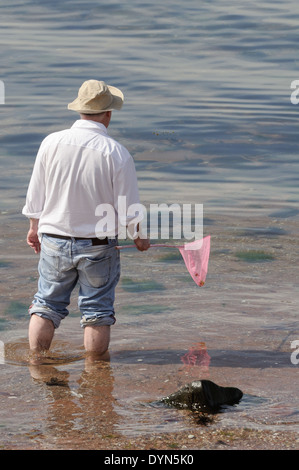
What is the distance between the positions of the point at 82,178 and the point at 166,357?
153cm

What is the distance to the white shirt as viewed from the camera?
5.31 m

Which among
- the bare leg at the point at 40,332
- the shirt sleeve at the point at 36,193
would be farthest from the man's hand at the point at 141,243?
the bare leg at the point at 40,332

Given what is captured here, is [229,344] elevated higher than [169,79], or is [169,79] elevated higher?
[169,79]

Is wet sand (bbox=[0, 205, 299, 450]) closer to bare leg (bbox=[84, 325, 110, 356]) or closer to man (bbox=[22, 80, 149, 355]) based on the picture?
bare leg (bbox=[84, 325, 110, 356])

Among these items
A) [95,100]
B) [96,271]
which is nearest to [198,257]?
[96,271]

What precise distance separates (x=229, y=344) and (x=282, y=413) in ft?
4.65

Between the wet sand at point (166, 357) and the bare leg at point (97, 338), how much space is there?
0.12 meters

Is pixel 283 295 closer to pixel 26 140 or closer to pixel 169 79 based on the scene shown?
pixel 26 140

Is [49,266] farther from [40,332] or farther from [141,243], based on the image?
[141,243]

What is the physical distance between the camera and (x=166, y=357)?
5.98m

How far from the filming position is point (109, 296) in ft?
18.4

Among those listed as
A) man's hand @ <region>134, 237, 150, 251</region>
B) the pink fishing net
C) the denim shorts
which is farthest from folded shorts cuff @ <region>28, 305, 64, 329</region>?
the pink fishing net

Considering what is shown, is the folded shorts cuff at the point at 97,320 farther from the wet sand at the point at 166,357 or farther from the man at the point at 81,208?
the wet sand at the point at 166,357

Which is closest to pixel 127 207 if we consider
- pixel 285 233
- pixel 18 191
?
pixel 285 233
